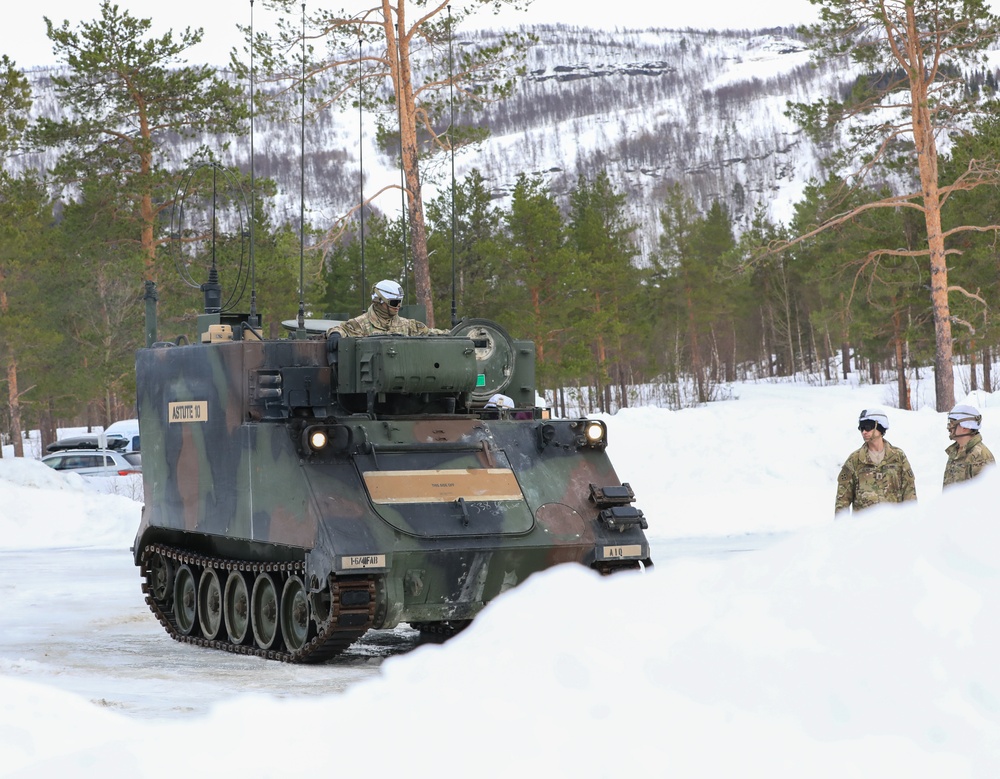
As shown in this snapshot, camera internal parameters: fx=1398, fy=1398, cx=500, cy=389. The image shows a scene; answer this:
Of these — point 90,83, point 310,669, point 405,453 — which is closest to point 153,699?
point 310,669

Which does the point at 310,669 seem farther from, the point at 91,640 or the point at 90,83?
the point at 90,83

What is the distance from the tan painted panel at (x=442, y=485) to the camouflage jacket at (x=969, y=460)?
2927 mm

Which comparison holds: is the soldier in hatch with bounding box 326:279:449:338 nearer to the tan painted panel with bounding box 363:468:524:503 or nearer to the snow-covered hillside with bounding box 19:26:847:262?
the tan painted panel with bounding box 363:468:524:503

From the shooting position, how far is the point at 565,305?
Answer: 140ft

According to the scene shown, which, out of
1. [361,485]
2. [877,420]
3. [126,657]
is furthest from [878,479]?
[126,657]

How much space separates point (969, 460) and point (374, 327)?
4.37m

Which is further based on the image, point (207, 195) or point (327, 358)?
point (207, 195)

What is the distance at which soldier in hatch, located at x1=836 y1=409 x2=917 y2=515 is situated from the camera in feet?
29.8

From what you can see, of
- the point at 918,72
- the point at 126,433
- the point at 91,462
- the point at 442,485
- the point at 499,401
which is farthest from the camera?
the point at 126,433

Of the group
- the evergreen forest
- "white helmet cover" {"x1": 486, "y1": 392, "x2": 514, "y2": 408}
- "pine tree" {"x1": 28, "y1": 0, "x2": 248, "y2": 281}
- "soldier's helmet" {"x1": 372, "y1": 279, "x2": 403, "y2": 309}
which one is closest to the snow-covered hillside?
the evergreen forest

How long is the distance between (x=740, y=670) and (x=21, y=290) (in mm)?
36625

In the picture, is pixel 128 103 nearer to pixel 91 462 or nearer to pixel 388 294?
pixel 91 462

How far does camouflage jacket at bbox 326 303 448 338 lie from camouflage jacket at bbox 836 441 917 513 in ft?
10.4

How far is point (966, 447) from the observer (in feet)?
30.5
